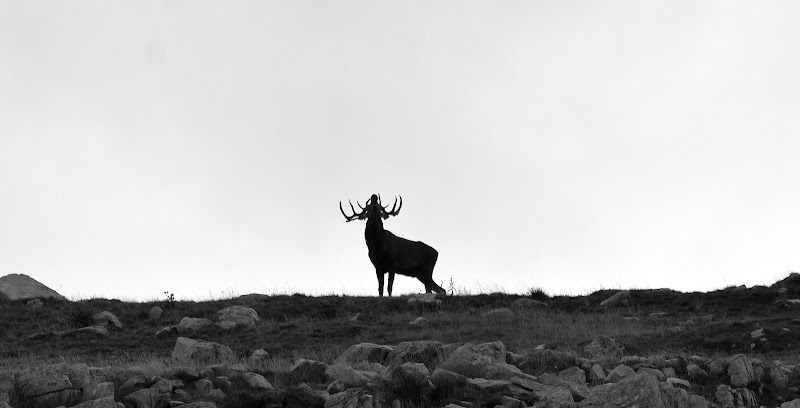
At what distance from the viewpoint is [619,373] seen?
518 inches

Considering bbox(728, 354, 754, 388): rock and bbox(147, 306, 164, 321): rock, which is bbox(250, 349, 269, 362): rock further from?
bbox(728, 354, 754, 388): rock

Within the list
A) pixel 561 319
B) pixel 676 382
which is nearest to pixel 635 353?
pixel 676 382

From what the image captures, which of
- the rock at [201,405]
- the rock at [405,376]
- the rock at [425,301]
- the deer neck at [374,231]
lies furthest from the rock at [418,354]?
the deer neck at [374,231]

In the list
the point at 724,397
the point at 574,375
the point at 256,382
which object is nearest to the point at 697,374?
the point at 724,397

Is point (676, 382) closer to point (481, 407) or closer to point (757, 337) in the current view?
point (481, 407)

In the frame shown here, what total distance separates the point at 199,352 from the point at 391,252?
504 inches

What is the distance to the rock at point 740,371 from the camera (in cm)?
1326

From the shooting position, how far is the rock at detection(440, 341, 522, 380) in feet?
42.4

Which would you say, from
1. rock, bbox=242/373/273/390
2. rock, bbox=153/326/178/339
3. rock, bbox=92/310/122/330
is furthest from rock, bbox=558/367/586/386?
rock, bbox=92/310/122/330

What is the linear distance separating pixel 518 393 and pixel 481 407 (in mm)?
533

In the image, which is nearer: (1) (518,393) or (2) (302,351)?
(1) (518,393)

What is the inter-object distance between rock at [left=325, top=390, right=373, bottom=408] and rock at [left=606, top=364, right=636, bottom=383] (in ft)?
11.2

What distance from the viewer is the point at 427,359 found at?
48.1 ft

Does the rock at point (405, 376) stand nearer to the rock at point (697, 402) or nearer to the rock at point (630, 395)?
the rock at point (630, 395)
